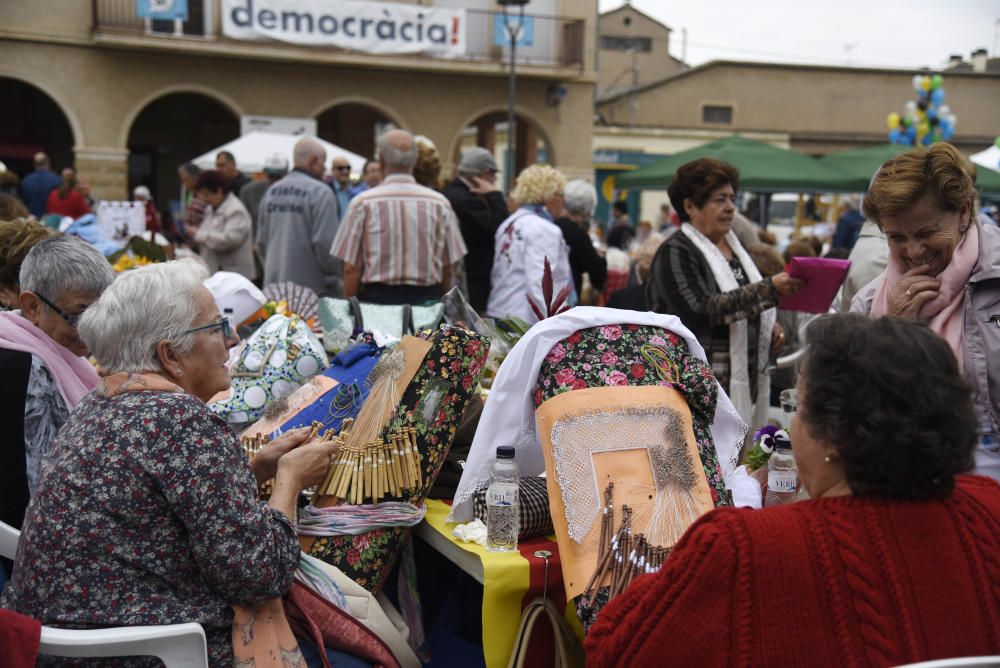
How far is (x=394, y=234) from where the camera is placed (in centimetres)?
496

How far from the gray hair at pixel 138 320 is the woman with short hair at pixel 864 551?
1.25m

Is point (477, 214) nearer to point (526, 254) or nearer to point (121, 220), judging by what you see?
point (526, 254)

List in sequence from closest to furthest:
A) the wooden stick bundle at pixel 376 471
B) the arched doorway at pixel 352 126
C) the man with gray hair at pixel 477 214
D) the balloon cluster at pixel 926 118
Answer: the wooden stick bundle at pixel 376 471
the man with gray hair at pixel 477 214
the balloon cluster at pixel 926 118
the arched doorway at pixel 352 126

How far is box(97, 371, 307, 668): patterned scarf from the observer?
2074 mm

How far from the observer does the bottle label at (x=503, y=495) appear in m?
2.41

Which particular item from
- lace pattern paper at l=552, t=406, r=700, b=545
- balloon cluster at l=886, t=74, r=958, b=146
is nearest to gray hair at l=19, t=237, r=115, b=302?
lace pattern paper at l=552, t=406, r=700, b=545

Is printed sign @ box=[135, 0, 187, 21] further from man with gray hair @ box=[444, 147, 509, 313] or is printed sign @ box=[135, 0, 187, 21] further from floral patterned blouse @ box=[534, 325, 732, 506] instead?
floral patterned blouse @ box=[534, 325, 732, 506]

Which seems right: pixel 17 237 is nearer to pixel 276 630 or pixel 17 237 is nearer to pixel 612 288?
pixel 276 630

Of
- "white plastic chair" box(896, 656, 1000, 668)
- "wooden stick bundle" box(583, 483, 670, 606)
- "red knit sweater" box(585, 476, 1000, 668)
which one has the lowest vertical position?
"wooden stick bundle" box(583, 483, 670, 606)

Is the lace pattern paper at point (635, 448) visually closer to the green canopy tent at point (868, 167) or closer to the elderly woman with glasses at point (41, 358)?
the elderly woman with glasses at point (41, 358)

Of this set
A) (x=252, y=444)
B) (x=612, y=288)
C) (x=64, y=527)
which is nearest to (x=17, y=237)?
(x=252, y=444)

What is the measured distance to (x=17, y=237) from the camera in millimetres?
3152

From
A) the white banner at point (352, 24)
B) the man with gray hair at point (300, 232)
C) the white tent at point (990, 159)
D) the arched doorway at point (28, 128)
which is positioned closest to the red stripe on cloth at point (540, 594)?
the man with gray hair at point (300, 232)

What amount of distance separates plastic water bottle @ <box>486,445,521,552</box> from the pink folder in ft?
5.10
